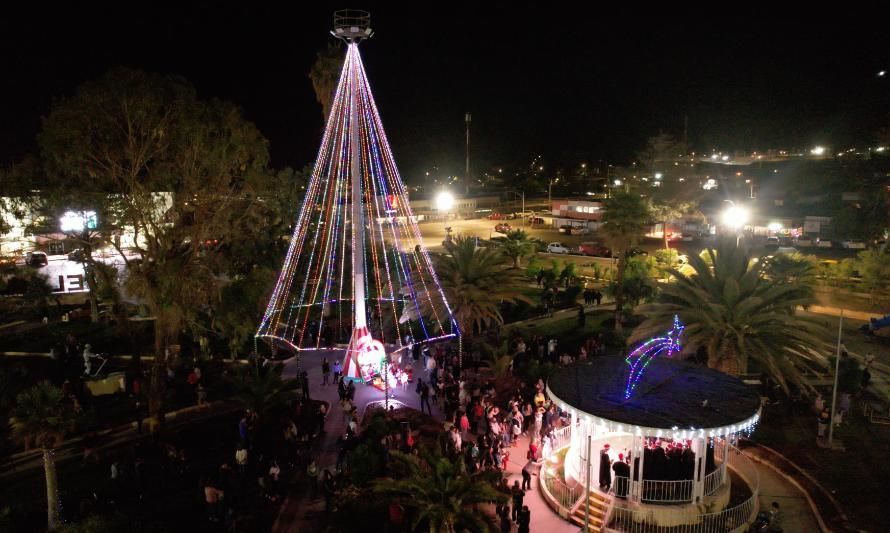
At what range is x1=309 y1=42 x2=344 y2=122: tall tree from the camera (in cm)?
3359

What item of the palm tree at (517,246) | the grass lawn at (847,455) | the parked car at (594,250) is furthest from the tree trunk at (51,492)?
the parked car at (594,250)

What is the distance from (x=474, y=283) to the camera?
25703 mm

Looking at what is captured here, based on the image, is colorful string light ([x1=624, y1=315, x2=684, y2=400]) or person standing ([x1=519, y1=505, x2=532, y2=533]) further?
colorful string light ([x1=624, y1=315, x2=684, y2=400])

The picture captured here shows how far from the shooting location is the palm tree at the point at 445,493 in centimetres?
1167

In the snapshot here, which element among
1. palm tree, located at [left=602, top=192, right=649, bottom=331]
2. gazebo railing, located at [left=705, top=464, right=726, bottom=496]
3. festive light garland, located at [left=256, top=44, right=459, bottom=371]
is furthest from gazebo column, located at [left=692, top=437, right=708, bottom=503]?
palm tree, located at [left=602, top=192, right=649, bottom=331]

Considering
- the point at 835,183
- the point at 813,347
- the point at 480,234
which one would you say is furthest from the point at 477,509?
the point at 835,183

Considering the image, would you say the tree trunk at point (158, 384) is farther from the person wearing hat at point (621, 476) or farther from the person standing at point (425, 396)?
the person wearing hat at point (621, 476)

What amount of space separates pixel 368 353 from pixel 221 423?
510 centimetres

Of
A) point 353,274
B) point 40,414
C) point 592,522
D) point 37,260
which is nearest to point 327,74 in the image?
point 353,274

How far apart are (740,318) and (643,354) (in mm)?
4053

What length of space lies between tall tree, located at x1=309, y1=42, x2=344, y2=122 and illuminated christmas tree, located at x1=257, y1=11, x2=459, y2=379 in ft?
17.0

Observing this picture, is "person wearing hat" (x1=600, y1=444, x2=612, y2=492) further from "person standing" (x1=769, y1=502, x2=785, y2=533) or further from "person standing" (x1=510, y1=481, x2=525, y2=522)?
"person standing" (x1=769, y1=502, x2=785, y2=533)

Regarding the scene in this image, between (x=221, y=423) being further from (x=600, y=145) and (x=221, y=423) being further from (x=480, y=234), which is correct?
(x=600, y=145)

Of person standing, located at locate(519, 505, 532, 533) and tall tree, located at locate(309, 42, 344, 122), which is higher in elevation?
tall tree, located at locate(309, 42, 344, 122)
